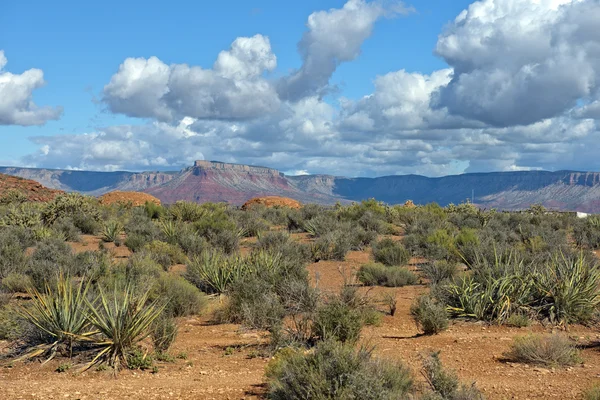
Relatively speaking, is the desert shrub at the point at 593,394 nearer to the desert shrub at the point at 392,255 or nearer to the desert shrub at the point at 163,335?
the desert shrub at the point at 163,335

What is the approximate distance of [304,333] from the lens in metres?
9.00

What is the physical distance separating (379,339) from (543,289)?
151 inches

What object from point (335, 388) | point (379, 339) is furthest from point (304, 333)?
point (335, 388)

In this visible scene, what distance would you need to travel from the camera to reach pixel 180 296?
476 inches

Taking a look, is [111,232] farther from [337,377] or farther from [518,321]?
[337,377]

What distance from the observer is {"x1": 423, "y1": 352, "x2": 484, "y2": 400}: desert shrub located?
580 cm

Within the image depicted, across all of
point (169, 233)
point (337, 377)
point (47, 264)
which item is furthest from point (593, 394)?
point (169, 233)

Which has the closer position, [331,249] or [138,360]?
[138,360]

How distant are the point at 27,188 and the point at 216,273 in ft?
134

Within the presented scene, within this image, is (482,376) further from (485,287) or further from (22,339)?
(22,339)

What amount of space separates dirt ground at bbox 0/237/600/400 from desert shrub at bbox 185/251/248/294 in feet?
7.78

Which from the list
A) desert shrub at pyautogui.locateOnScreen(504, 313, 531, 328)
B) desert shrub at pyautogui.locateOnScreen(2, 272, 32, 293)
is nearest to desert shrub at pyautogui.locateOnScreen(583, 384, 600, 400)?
desert shrub at pyautogui.locateOnScreen(504, 313, 531, 328)

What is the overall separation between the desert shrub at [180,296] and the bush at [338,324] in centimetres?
378

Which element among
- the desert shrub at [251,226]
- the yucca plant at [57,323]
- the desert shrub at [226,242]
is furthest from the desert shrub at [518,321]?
the desert shrub at [251,226]
